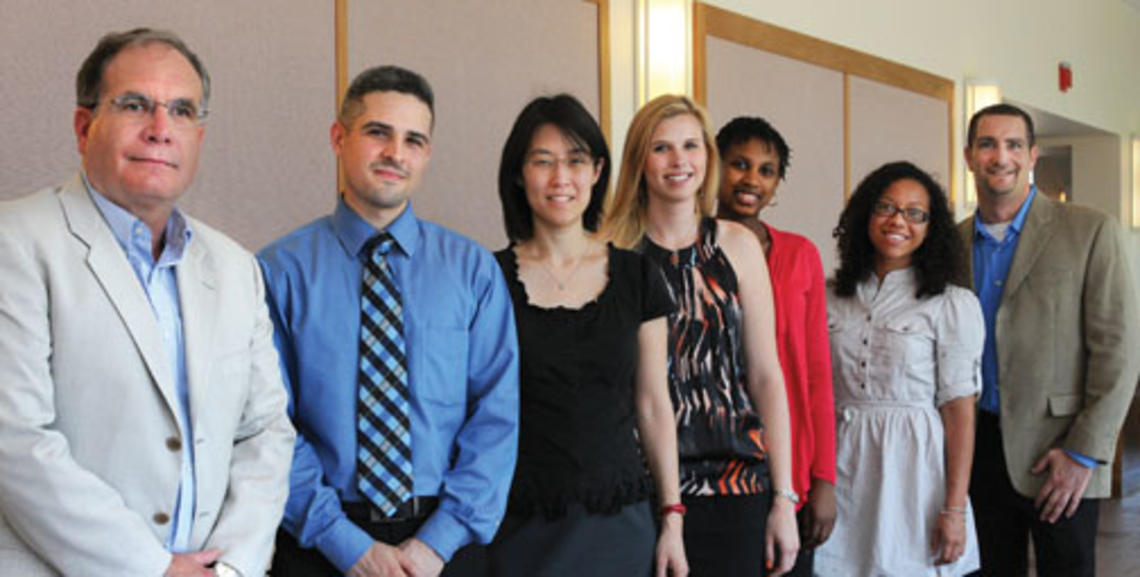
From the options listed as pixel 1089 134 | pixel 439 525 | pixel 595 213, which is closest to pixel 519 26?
pixel 595 213

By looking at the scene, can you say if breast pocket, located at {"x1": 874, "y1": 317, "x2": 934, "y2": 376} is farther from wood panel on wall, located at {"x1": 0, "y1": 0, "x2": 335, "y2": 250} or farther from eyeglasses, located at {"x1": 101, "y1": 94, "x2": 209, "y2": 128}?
eyeglasses, located at {"x1": 101, "y1": 94, "x2": 209, "y2": 128}

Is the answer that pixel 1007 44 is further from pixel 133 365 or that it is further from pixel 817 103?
pixel 133 365

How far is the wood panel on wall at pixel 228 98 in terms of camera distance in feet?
8.88

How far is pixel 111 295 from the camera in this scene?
5.95 feet

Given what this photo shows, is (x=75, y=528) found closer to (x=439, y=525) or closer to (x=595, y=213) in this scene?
(x=439, y=525)

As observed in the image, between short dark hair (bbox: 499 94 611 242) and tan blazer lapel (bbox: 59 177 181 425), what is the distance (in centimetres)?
94

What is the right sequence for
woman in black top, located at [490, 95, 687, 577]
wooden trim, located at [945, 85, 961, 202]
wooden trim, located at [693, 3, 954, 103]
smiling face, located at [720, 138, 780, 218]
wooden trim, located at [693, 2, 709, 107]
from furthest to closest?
wooden trim, located at [945, 85, 961, 202]
wooden trim, located at [693, 3, 954, 103]
wooden trim, located at [693, 2, 709, 107]
smiling face, located at [720, 138, 780, 218]
woman in black top, located at [490, 95, 687, 577]

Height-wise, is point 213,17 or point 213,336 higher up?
point 213,17

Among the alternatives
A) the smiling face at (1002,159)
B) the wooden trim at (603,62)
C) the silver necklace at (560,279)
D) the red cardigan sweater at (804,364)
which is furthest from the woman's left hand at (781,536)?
the wooden trim at (603,62)

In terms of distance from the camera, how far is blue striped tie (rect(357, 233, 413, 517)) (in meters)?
2.15

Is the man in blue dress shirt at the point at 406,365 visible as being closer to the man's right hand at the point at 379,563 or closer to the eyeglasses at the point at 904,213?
the man's right hand at the point at 379,563

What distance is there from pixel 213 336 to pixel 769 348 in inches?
55.1

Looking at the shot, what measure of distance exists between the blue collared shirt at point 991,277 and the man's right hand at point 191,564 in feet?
8.23

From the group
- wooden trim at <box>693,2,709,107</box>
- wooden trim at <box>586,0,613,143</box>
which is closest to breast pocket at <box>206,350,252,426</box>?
wooden trim at <box>586,0,613,143</box>
